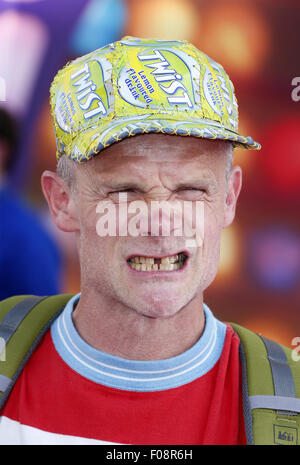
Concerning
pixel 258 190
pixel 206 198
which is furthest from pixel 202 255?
pixel 258 190

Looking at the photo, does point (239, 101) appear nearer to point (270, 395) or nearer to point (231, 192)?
point (231, 192)

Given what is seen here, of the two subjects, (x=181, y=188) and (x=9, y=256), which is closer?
(x=181, y=188)

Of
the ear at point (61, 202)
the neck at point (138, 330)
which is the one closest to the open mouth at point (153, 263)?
the neck at point (138, 330)

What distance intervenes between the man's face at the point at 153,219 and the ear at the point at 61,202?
11cm

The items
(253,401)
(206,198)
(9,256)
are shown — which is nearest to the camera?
(253,401)

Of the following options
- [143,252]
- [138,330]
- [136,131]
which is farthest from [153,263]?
[136,131]

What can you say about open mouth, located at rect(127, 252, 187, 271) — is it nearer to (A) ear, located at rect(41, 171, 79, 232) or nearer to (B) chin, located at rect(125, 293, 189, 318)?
(B) chin, located at rect(125, 293, 189, 318)

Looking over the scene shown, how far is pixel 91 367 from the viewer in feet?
4.96

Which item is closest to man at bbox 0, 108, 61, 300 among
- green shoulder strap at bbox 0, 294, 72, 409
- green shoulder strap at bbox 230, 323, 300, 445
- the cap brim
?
green shoulder strap at bbox 0, 294, 72, 409

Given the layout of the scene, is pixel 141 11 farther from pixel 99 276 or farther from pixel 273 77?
pixel 99 276

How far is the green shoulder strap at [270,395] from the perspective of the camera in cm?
133

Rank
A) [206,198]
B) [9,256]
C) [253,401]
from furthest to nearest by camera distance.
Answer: [9,256] < [206,198] < [253,401]

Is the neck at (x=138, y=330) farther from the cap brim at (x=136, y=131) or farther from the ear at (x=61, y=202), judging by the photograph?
the cap brim at (x=136, y=131)

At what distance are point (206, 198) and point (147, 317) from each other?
1.09ft
